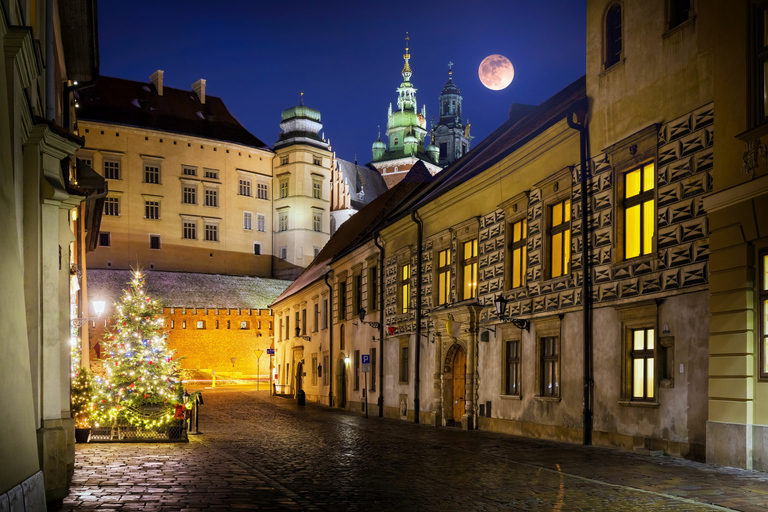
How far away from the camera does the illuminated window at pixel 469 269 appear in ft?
77.6

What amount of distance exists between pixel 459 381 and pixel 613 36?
444 inches

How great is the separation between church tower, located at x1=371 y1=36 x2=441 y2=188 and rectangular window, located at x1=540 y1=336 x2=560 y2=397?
106 m

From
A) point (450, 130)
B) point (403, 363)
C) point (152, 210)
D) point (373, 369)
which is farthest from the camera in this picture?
point (450, 130)

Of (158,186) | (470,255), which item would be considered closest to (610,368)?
(470,255)

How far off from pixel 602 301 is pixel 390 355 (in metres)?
14.5

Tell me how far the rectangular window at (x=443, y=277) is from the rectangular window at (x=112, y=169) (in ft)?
195

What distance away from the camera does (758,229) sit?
12164mm

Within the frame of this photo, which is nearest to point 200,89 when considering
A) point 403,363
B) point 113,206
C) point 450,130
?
point 113,206

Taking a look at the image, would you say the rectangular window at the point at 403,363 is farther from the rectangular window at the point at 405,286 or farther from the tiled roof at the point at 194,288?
the tiled roof at the point at 194,288

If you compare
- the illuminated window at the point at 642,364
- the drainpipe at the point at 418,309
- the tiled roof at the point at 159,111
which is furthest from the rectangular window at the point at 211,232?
the illuminated window at the point at 642,364

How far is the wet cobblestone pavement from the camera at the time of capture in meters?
9.57

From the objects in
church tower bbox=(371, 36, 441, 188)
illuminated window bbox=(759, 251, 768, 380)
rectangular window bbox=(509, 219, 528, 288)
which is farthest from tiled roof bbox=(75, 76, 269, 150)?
illuminated window bbox=(759, 251, 768, 380)

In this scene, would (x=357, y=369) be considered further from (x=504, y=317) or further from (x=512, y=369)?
(x=504, y=317)

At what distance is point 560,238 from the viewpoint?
61.8ft
